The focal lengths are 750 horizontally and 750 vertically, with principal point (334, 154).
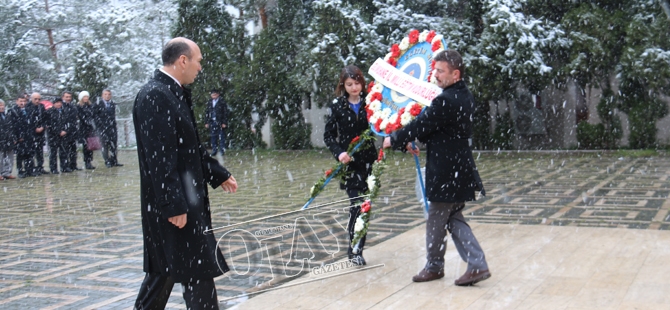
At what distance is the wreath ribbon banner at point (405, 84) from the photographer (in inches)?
229

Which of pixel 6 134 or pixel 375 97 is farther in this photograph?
pixel 6 134

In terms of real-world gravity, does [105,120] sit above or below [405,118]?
above

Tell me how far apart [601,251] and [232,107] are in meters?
17.2

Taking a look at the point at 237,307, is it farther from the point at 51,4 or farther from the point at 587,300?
the point at 51,4

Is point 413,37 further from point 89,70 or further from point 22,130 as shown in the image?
point 89,70

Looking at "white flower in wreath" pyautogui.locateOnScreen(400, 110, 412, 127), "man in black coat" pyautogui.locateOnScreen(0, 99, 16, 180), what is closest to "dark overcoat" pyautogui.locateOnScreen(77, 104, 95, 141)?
"man in black coat" pyautogui.locateOnScreen(0, 99, 16, 180)

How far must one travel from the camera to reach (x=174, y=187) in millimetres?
3854

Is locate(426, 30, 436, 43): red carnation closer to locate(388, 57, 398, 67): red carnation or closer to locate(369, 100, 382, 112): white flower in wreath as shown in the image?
locate(388, 57, 398, 67): red carnation

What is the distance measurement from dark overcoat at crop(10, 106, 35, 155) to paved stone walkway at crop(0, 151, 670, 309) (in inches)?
31.2

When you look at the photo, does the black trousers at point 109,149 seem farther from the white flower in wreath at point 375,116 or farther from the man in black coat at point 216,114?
the white flower in wreath at point 375,116

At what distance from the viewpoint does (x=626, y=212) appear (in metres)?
8.70

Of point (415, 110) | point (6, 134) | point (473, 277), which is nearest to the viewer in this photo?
point (473, 277)

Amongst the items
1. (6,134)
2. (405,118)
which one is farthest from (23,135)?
(405,118)

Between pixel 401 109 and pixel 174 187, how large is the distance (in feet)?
8.39
